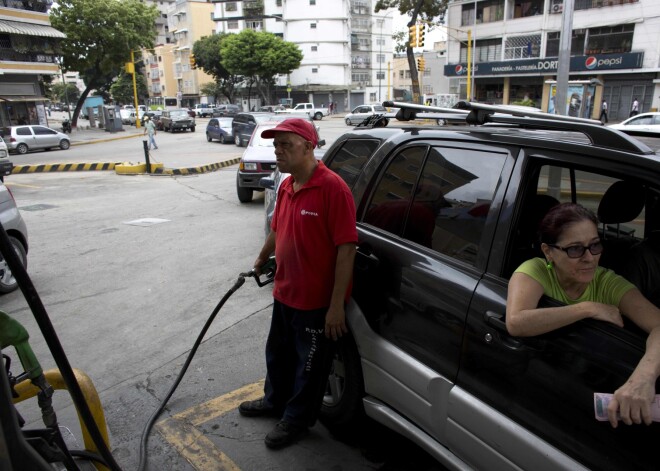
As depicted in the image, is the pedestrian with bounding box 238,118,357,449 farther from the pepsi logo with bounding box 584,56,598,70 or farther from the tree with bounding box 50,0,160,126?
the tree with bounding box 50,0,160,126

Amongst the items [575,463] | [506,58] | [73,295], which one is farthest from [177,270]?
[506,58]

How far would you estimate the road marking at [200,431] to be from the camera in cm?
294

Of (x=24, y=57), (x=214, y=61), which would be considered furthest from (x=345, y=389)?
(x=214, y=61)

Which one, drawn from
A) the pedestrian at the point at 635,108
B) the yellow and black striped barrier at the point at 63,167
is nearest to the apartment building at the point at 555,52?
the pedestrian at the point at 635,108

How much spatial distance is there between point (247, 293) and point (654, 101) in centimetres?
3593

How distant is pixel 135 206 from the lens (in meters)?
11.1

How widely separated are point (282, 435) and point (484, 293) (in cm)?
159

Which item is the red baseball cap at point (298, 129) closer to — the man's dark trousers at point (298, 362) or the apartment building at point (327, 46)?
the man's dark trousers at point (298, 362)

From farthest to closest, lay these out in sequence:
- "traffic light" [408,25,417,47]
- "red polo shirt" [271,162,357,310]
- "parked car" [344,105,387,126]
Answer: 1. "parked car" [344,105,387,126]
2. "traffic light" [408,25,417,47]
3. "red polo shirt" [271,162,357,310]

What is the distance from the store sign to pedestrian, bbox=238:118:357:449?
3245 centimetres

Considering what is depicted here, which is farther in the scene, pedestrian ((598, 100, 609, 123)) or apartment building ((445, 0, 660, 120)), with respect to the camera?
apartment building ((445, 0, 660, 120))

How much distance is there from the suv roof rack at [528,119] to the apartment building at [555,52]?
25.6 meters

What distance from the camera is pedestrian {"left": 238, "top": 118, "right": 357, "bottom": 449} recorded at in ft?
8.63

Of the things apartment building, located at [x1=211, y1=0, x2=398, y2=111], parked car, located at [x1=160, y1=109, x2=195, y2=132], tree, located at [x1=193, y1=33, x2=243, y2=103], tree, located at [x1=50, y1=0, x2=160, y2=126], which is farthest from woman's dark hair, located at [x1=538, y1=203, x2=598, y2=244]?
tree, located at [x1=193, y1=33, x2=243, y2=103]
